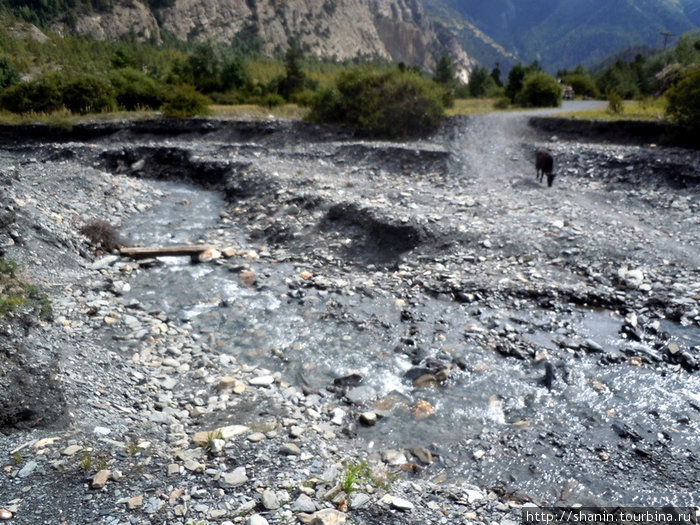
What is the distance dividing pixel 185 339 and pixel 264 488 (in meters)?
3.47

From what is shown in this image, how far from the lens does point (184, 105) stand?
76.3 ft

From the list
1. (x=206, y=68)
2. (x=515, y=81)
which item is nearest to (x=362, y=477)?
(x=515, y=81)

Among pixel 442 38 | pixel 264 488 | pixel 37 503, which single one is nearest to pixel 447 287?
pixel 264 488

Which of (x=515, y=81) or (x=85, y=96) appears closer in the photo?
(x=85, y=96)

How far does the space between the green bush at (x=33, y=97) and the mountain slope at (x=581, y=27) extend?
465ft

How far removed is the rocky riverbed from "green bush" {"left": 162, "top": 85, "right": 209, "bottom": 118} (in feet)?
33.4

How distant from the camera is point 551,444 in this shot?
505 centimetres

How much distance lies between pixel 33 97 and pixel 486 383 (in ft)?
91.4

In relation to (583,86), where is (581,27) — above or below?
above

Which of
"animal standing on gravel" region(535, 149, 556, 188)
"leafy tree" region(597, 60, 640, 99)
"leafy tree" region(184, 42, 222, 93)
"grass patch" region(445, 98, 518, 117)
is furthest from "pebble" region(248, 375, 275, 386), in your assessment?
"leafy tree" region(597, 60, 640, 99)

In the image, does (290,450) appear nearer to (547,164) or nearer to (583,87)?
(547,164)

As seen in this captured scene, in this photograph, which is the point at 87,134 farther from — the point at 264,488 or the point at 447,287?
the point at 264,488

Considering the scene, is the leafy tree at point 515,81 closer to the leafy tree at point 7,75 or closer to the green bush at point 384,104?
the green bush at point 384,104

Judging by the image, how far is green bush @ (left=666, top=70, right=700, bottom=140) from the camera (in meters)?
14.8
